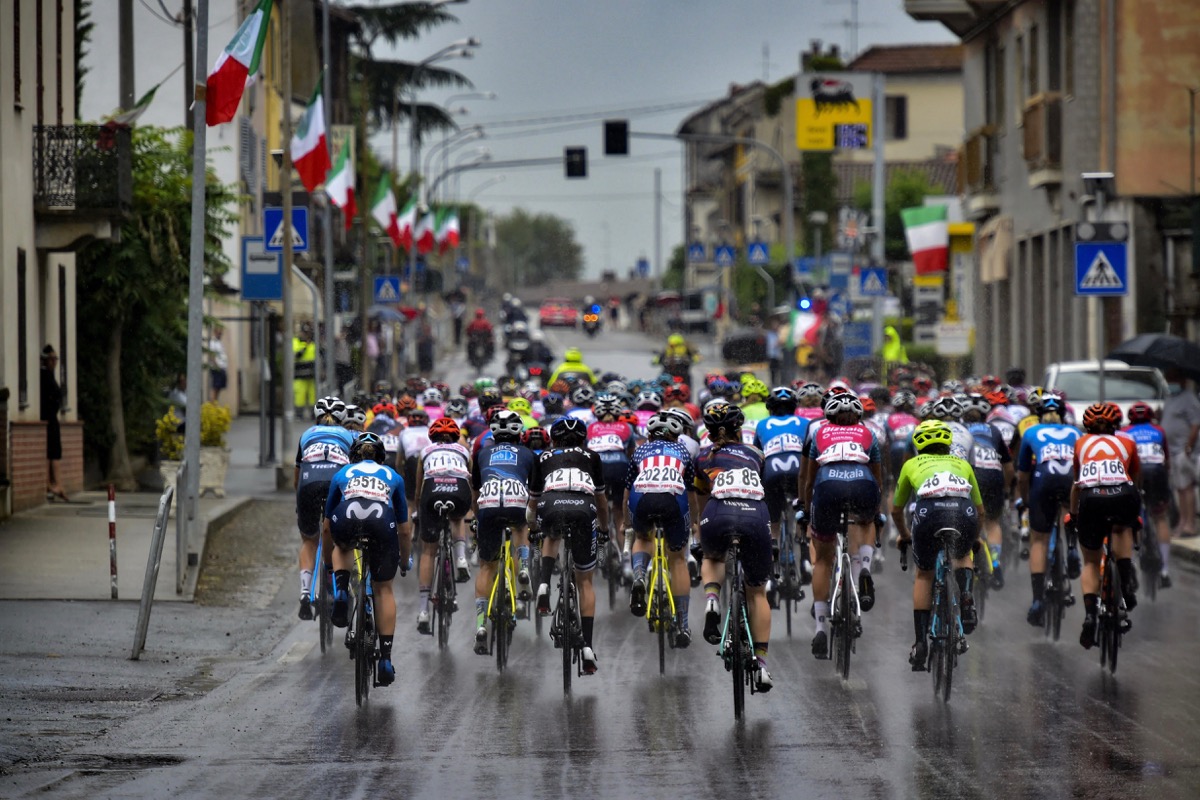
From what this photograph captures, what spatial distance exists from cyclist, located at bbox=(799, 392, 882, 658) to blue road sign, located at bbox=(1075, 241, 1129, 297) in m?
8.75

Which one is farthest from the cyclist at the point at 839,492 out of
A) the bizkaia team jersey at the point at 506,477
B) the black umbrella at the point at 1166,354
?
the black umbrella at the point at 1166,354

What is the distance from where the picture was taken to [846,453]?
43.8ft

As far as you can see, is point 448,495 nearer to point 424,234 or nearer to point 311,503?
point 311,503

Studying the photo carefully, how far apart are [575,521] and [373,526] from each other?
1287 mm

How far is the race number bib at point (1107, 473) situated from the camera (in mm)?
13492

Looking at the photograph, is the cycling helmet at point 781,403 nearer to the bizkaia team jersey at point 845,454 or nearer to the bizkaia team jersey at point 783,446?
the bizkaia team jersey at point 783,446

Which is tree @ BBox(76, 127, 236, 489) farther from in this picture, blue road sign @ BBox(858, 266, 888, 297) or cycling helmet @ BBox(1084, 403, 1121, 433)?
cycling helmet @ BBox(1084, 403, 1121, 433)

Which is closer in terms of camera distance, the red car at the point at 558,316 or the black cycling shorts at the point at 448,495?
the black cycling shorts at the point at 448,495

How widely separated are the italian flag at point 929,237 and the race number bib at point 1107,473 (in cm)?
3204

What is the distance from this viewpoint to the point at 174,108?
4559 centimetres

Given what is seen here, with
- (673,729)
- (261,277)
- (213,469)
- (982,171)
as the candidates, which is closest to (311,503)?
(673,729)

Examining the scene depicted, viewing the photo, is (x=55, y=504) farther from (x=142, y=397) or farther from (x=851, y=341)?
(x=851, y=341)

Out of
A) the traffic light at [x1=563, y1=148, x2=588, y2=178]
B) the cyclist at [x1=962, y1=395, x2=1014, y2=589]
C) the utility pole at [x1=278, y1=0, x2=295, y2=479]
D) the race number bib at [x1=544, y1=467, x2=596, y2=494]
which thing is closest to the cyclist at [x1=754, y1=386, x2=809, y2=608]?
the cyclist at [x1=962, y1=395, x2=1014, y2=589]

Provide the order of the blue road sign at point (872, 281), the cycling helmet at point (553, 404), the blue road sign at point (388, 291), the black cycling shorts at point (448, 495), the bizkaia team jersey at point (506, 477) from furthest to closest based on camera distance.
Answer: the blue road sign at point (388, 291) < the blue road sign at point (872, 281) < the cycling helmet at point (553, 404) < the black cycling shorts at point (448, 495) < the bizkaia team jersey at point (506, 477)
